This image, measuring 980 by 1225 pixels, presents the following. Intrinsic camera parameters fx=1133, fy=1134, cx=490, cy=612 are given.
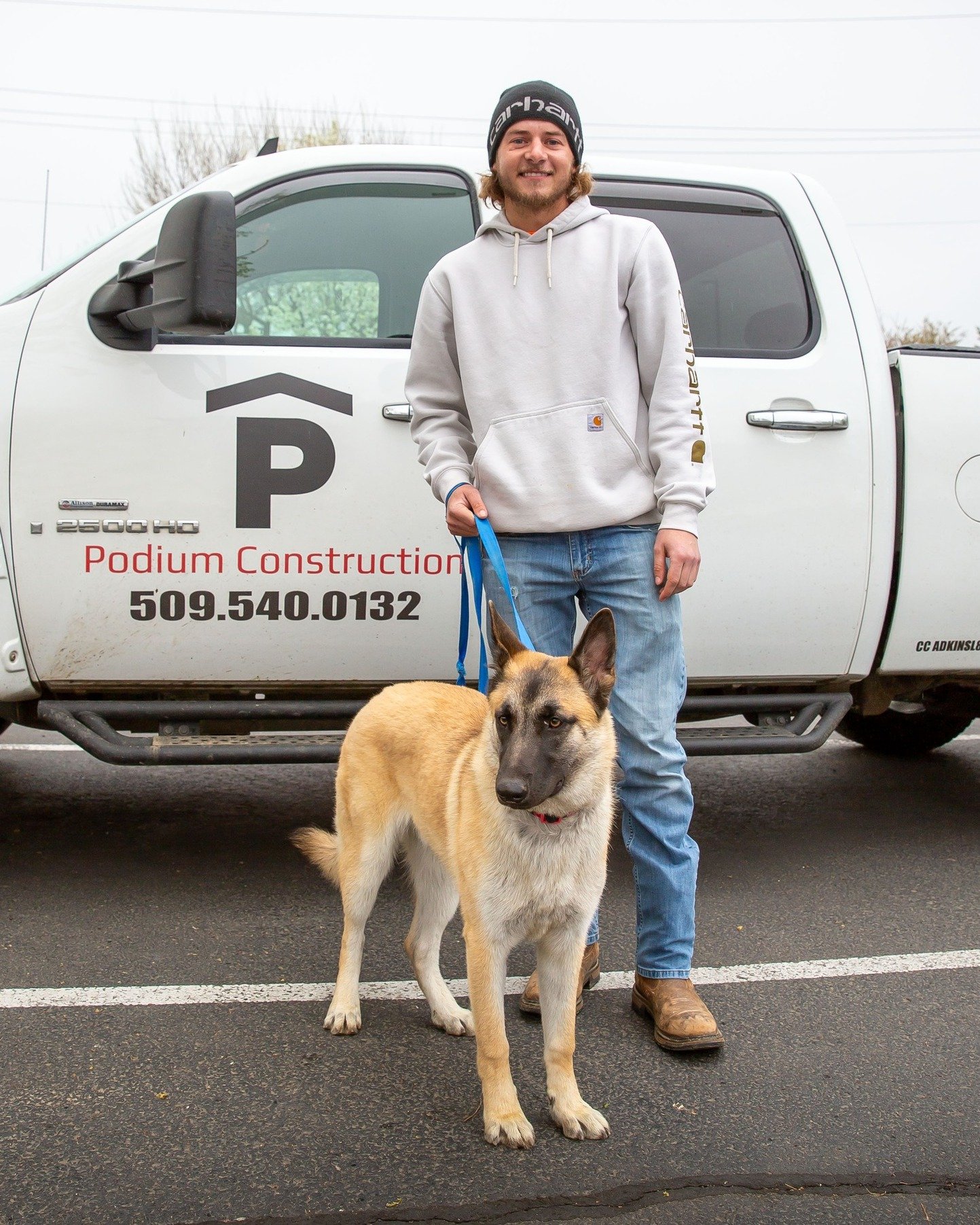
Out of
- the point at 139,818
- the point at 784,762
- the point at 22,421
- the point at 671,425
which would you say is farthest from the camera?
the point at 784,762

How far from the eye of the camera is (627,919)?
370 cm

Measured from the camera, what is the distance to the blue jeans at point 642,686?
290 cm

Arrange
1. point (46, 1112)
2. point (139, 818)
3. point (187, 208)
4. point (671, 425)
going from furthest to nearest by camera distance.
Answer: point (139, 818), point (187, 208), point (671, 425), point (46, 1112)

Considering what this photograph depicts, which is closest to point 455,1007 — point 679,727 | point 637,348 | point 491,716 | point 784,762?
point 491,716

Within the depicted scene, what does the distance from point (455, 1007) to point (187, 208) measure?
2.27 meters

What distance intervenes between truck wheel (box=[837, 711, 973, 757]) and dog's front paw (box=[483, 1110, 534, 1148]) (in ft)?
10.8

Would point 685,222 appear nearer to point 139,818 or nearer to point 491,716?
point 491,716

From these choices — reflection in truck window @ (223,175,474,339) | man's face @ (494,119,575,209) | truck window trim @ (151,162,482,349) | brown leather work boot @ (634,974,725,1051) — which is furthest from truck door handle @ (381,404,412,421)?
brown leather work boot @ (634,974,725,1051)

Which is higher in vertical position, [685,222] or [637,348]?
[685,222]

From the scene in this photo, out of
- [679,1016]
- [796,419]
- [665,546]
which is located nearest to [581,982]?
[679,1016]

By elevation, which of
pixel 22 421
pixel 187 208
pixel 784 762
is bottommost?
pixel 784 762

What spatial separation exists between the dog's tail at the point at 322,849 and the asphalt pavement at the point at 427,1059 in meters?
0.31

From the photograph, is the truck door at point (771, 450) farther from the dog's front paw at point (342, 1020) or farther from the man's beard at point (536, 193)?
the dog's front paw at point (342, 1020)

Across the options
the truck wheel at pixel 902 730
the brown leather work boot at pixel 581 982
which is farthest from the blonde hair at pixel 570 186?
the truck wheel at pixel 902 730
